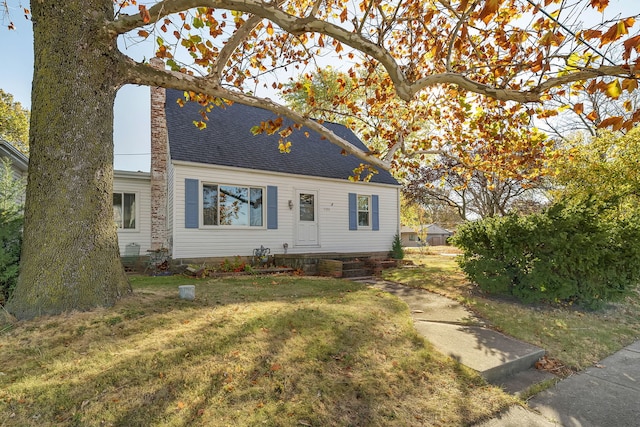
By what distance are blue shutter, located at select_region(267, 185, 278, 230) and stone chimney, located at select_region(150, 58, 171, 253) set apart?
12.3 feet

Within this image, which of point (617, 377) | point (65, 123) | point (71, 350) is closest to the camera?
point (71, 350)

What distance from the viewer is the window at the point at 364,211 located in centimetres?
1395

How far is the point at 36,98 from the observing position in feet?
13.0

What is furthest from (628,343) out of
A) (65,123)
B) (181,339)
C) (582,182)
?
(65,123)

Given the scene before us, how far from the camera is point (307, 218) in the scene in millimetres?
12594

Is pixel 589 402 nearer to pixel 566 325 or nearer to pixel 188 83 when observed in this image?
pixel 566 325

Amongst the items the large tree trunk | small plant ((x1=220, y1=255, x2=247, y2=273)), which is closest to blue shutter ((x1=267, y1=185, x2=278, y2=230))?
small plant ((x1=220, y1=255, x2=247, y2=273))

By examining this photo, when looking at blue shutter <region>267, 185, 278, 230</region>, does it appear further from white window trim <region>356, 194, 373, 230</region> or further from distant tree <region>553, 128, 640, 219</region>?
distant tree <region>553, 128, 640, 219</region>

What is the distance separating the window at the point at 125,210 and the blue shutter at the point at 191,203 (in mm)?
3106

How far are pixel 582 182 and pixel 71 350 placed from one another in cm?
977

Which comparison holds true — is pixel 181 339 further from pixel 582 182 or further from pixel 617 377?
pixel 582 182

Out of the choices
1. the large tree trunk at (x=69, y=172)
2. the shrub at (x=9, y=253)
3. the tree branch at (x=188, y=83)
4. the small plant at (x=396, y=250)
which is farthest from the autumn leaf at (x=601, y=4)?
the small plant at (x=396, y=250)

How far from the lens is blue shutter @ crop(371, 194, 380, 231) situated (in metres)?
14.1

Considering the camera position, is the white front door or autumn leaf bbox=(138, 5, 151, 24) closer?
autumn leaf bbox=(138, 5, 151, 24)
